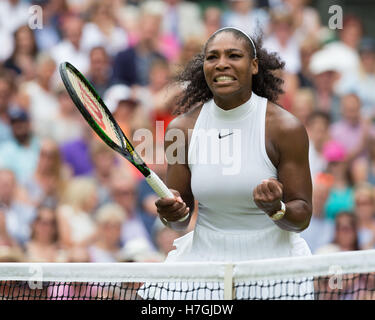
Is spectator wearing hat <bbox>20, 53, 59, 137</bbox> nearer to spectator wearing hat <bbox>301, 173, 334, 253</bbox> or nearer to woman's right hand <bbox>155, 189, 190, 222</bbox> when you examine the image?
spectator wearing hat <bbox>301, 173, 334, 253</bbox>

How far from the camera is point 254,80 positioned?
4.37 metres

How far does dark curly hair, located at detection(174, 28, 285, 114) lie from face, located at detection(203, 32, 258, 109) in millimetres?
185

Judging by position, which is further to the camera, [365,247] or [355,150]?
[355,150]

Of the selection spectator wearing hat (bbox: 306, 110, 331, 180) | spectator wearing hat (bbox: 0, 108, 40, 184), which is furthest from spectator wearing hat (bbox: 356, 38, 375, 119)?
spectator wearing hat (bbox: 0, 108, 40, 184)

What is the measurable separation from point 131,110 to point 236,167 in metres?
4.31

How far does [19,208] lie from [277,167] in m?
4.06

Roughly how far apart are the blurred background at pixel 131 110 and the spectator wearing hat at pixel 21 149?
0.01 metres

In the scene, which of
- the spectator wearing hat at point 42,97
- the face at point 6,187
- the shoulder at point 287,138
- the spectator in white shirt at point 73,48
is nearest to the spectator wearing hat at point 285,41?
the spectator in white shirt at point 73,48

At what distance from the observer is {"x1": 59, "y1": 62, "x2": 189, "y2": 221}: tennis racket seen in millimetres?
3600

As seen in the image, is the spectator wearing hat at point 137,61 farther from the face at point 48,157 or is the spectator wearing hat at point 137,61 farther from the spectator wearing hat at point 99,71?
the face at point 48,157

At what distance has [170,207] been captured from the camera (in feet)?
12.5

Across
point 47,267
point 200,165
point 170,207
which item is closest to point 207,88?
point 200,165

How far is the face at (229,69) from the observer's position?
4.04 metres

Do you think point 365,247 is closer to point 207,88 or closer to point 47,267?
point 207,88
